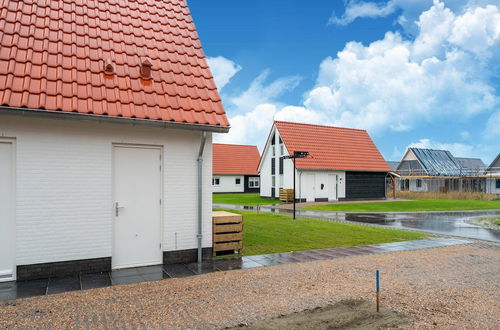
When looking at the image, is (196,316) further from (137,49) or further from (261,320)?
(137,49)

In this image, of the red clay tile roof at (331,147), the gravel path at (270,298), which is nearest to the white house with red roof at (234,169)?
the red clay tile roof at (331,147)

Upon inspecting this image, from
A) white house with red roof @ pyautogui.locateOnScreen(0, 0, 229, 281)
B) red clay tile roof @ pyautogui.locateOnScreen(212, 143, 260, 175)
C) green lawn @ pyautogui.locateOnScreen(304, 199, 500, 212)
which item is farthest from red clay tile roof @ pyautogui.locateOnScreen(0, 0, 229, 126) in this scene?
red clay tile roof @ pyautogui.locateOnScreen(212, 143, 260, 175)

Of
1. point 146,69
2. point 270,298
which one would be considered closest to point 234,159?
point 146,69

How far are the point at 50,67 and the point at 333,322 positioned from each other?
6.66 metres

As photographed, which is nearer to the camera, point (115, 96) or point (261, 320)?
point (261, 320)

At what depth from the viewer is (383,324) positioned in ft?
15.3

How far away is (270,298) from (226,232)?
3073mm

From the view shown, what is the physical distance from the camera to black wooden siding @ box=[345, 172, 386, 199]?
3272 cm

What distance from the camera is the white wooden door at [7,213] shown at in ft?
20.9

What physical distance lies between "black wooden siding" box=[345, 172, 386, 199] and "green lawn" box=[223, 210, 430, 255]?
18679 millimetres

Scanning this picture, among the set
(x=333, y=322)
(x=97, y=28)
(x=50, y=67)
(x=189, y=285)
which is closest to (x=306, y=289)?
(x=333, y=322)

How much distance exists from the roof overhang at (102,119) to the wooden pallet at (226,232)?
83.6 inches

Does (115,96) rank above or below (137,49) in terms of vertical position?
below

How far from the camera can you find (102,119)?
657cm
